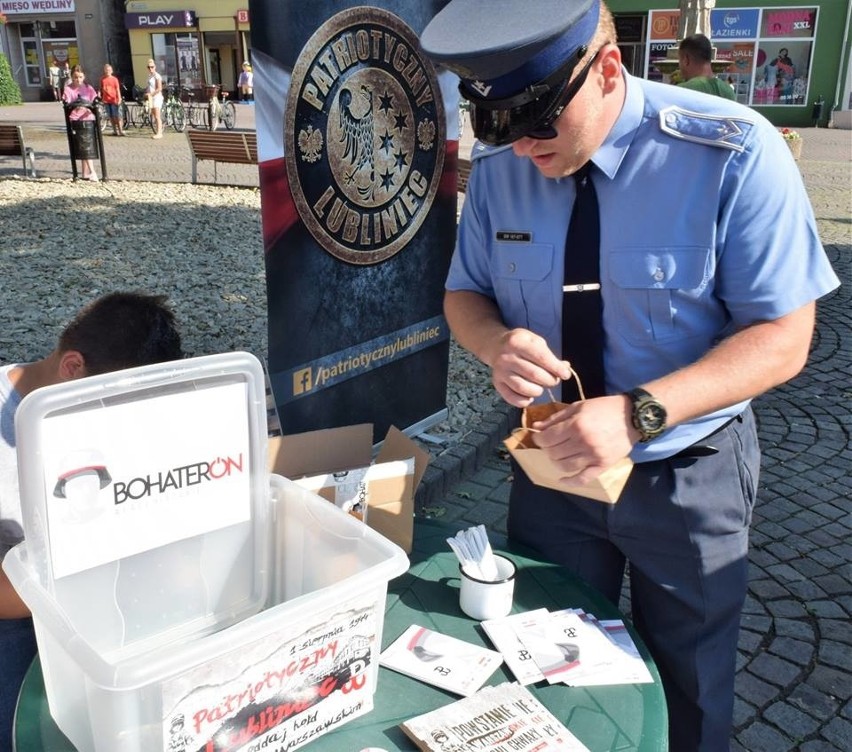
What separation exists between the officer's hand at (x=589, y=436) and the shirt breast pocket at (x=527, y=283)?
0.32 meters

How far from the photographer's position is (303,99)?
2.80 meters

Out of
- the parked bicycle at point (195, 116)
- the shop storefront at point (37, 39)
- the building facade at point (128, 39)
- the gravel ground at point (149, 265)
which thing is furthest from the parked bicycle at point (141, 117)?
the shop storefront at point (37, 39)

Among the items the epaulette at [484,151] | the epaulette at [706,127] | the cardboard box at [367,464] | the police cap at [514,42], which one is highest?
the police cap at [514,42]

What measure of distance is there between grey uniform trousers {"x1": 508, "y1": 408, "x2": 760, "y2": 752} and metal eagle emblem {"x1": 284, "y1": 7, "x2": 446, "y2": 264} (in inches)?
66.6

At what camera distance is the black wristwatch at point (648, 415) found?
138 cm

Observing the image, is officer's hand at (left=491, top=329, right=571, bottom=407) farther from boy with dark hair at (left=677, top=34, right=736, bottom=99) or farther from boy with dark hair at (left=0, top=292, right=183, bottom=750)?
boy with dark hair at (left=677, top=34, right=736, bottom=99)

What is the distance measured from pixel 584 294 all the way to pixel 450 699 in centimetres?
80

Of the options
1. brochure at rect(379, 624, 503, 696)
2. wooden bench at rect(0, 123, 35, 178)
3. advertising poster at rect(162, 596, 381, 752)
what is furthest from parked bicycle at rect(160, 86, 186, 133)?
advertising poster at rect(162, 596, 381, 752)

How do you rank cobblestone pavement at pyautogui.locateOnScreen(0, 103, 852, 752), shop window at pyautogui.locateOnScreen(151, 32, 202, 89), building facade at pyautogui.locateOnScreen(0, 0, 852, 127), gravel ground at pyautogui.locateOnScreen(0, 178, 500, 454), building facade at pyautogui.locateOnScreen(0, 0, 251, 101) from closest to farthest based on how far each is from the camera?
cobblestone pavement at pyautogui.locateOnScreen(0, 103, 852, 752) → gravel ground at pyautogui.locateOnScreen(0, 178, 500, 454) → building facade at pyautogui.locateOnScreen(0, 0, 852, 127) → building facade at pyautogui.locateOnScreen(0, 0, 251, 101) → shop window at pyautogui.locateOnScreen(151, 32, 202, 89)

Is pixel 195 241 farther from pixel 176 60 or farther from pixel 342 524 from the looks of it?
pixel 176 60

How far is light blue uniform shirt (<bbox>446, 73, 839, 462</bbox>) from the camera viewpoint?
142 centimetres

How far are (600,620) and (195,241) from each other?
6.33 metres

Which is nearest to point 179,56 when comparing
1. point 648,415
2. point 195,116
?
point 195,116

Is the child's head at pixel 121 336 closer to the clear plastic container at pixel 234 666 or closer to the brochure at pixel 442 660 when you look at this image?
the clear plastic container at pixel 234 666
